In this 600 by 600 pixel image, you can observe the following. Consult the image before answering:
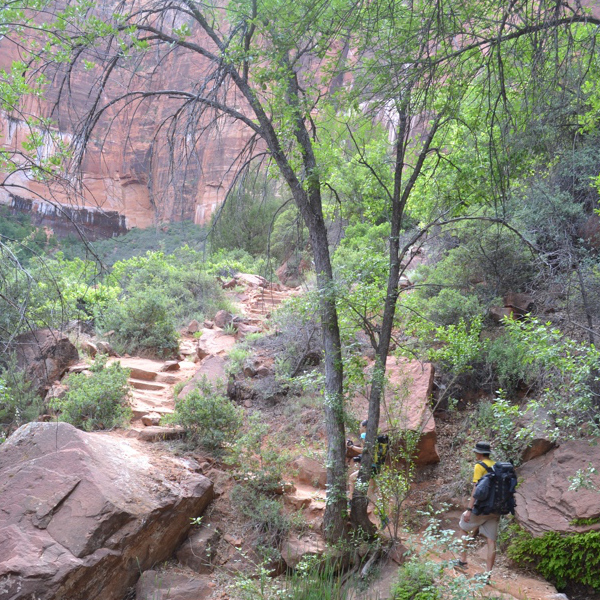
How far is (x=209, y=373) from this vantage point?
33.2 ft

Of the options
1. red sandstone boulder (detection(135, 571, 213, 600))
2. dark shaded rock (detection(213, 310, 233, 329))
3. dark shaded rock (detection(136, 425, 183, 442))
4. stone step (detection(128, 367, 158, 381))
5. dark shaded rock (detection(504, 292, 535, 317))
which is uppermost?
dark shaded rock (detection(504, 292, 535, 317))

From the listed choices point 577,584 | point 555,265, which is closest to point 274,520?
point 577,584

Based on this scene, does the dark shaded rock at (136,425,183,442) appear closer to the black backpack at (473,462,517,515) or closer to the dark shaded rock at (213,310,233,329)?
the black backpack at (473,462,517,515)

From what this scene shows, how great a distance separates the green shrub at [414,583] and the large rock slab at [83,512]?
7.77ft

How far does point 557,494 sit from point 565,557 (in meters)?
0.71

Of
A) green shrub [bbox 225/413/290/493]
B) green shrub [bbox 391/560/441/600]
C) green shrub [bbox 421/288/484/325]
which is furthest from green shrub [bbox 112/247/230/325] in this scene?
green shrub [bbox 391/560/441/600]

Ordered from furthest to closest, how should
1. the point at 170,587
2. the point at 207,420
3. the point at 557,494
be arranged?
the point at 207,420, the point at 557,494, the point at 170,587

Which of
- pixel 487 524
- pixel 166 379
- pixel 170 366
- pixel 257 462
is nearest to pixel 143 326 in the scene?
pixel 170 366

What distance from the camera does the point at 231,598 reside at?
5.11m

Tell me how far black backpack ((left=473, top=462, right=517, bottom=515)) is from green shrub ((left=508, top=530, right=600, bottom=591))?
955 millimetres

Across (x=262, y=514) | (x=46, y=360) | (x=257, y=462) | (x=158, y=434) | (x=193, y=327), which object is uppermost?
(x=193, y=327)

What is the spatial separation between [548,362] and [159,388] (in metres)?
6.68

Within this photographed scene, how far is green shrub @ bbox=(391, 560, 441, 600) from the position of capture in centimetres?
471

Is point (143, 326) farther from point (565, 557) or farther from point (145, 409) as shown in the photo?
point (565, 557)
